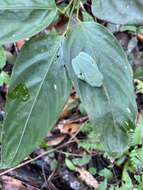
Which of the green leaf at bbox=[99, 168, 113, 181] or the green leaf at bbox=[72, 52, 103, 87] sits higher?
the green leaf at bbox=[72, 52, 103, 87]

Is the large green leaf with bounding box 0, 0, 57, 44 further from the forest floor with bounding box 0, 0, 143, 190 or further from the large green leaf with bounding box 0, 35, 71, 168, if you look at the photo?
the forest floor with bounding box 0, 0, 143, 190

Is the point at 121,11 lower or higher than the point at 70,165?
higher

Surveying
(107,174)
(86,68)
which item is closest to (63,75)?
(86,68)

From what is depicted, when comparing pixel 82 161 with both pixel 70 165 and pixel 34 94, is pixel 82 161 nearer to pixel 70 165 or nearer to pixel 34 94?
pixel 70 165

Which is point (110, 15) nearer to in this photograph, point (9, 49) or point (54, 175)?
point (54, 175)

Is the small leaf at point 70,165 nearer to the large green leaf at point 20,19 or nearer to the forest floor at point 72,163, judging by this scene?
the forest floor at point 72,163

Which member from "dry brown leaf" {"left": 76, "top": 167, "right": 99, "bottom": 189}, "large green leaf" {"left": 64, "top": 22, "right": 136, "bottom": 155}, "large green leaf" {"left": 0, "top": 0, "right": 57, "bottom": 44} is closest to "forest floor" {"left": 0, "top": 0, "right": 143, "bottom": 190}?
"dry brown leaf" {"left": 76, "top": 167, "right": 99, "bottom": 189}

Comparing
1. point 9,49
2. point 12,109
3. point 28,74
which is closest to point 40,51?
point 28,74
